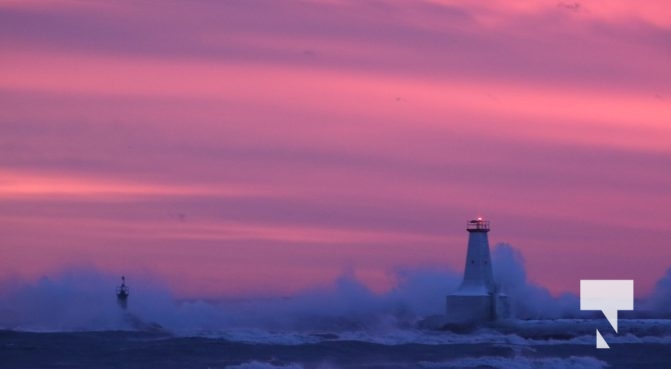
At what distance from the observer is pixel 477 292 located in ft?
194

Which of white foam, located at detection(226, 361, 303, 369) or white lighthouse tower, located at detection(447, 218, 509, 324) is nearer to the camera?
white foam, located at detection(226, 361, 303, 369)

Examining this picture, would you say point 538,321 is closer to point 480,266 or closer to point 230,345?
point 480,266

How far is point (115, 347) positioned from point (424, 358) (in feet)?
38.4

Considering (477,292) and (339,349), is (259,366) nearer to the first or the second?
(339,349)

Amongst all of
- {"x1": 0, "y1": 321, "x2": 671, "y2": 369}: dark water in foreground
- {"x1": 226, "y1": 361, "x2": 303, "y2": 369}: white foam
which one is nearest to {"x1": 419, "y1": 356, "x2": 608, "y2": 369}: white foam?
{"x1": 0, "y1": 321, "x2": 671, "y2": 369}: dark water in foreground

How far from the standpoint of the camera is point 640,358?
177 ft

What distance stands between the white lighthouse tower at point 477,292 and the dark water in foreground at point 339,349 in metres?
0.86

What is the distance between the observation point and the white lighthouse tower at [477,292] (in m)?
58.8

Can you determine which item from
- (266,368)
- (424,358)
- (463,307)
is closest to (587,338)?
(463,307)

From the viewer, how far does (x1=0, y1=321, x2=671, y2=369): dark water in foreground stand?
47.6 metres

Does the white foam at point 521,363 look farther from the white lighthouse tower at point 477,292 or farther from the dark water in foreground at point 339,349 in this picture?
the white lighthouse tower at point 477,292

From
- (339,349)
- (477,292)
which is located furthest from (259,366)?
(477,292)

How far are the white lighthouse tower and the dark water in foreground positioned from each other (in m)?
0.86

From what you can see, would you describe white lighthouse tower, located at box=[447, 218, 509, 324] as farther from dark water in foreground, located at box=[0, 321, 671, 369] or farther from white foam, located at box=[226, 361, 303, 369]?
white foam, located at box=[226, 361, 303, 369]
